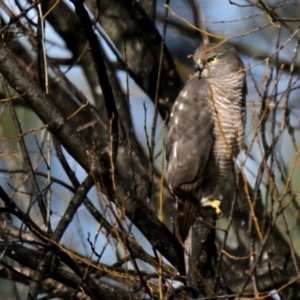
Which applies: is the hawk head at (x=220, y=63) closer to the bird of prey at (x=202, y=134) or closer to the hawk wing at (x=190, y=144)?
the bird of prey at (x=202, y=134)

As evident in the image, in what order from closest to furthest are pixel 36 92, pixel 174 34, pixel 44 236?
pixel 36 92 < pixel 44 236 < pixel 174 34

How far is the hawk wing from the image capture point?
467 centimetres

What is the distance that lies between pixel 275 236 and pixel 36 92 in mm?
2518

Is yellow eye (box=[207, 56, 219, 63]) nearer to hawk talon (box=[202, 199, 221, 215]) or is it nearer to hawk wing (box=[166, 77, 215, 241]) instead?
hawk wing (box=[166, 77, 215, 241])

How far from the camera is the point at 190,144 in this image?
4.74 metres

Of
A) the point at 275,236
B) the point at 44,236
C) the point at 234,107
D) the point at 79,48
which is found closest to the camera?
the point at 44,236

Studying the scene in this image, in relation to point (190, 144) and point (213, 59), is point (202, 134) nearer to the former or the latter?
point (190, 144)

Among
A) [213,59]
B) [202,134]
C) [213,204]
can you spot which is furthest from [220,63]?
[213,204]

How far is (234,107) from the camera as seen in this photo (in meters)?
4.86

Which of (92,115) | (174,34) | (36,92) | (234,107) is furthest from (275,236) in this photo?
(36,92)

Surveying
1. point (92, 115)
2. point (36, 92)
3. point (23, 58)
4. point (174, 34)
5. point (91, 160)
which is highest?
point (174, 34)

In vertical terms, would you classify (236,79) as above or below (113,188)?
above

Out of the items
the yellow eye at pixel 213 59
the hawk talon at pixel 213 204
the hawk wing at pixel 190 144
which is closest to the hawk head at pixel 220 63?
the yellow eye at pixel 213 59

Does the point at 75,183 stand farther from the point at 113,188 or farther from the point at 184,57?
the point at 184,57
